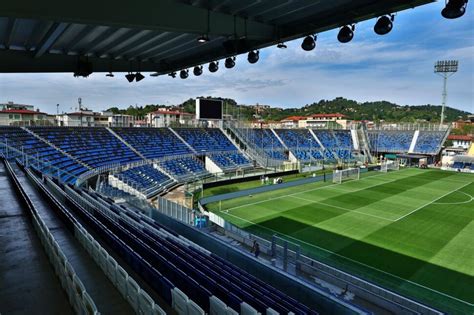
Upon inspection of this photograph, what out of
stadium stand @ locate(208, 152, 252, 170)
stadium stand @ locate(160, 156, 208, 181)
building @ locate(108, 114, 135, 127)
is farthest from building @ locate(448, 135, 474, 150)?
building @ locate(108, 114, 135, 127)

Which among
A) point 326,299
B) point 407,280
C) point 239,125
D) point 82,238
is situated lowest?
point 407,280

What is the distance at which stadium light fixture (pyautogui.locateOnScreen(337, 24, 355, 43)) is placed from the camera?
5.68 meters

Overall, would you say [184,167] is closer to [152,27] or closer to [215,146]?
[215,146]

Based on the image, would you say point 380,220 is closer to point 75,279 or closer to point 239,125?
point 75,279

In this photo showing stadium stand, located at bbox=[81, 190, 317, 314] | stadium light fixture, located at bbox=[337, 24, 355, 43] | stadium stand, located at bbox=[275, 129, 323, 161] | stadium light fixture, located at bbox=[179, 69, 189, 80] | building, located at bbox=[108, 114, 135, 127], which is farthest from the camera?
stadium stand, located at bbox=[275, 129, 323, 161]

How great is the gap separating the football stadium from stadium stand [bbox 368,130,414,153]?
27596 mm

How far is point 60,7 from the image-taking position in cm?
452

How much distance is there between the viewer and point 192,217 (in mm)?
16125

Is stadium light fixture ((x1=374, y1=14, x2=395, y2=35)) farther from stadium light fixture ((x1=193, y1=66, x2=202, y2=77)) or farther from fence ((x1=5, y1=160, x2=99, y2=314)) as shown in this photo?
fence ((x1=5, y1=160, x2=99, y2=314))

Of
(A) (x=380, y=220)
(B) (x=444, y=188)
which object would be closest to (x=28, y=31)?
(A) (x=380, y=220)

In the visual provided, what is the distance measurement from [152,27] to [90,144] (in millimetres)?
27621

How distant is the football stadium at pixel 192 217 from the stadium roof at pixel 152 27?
0.10 feet

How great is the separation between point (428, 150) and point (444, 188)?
26936 millimetres

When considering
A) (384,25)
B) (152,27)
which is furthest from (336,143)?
(152,27)
